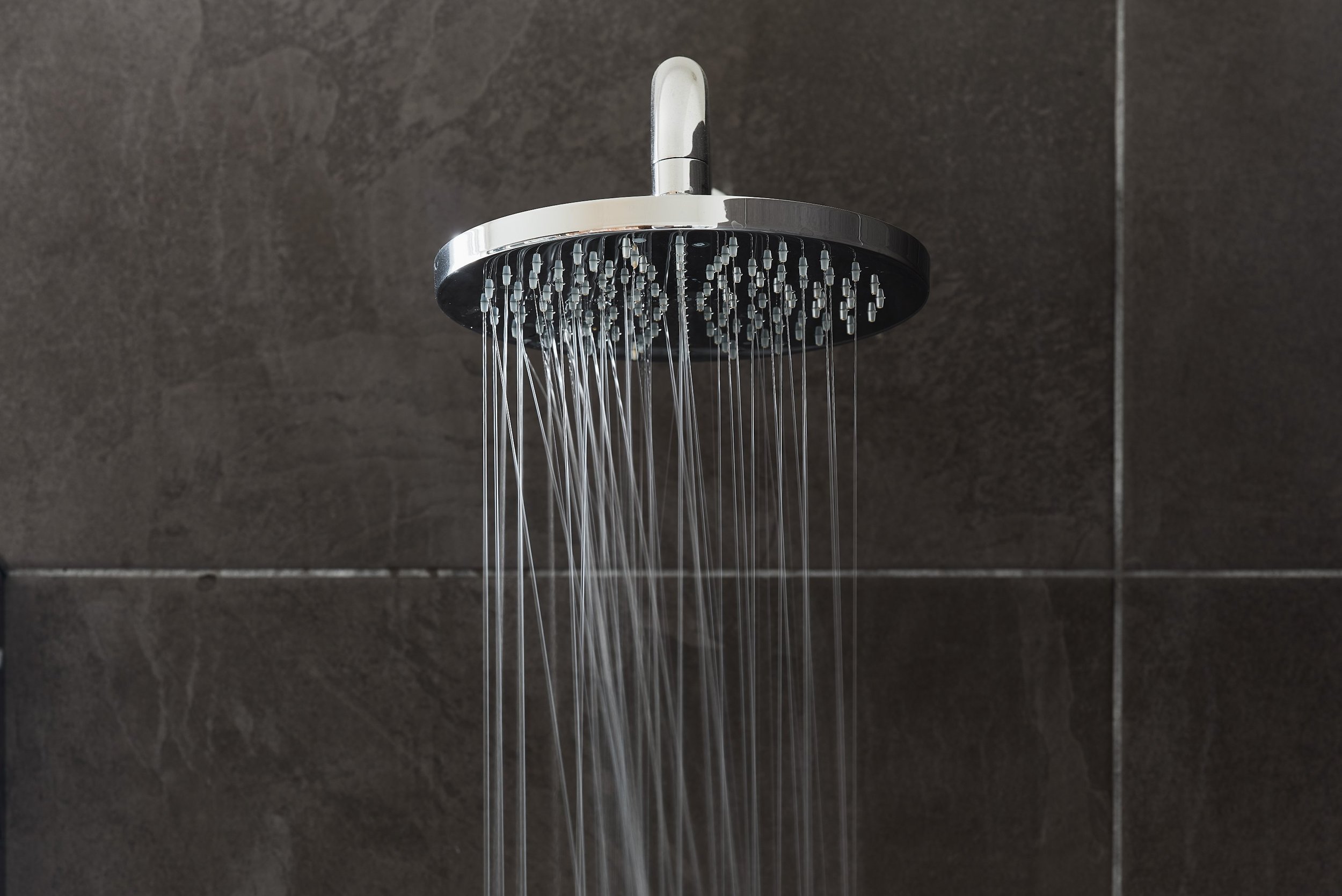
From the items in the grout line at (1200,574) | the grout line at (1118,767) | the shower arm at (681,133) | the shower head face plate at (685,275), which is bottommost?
the grout line at (1118,767)

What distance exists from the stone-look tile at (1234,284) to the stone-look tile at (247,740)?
59 centimetres

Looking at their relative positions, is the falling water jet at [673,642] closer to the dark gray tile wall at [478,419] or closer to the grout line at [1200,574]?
the dark gray tile wall at [478,419]

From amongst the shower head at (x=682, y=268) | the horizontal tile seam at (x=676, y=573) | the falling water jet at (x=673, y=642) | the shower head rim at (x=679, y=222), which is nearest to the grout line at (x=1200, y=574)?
the horizontal tile seam at (x=676, y=573)

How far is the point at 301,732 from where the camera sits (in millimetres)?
865

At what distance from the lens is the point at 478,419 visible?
87 centimetres

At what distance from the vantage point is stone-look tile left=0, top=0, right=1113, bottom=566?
0.87 m

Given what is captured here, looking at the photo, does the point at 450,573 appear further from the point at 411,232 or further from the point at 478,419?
the point at 411,232

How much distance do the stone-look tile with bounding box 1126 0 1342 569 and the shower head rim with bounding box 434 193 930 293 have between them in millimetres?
472

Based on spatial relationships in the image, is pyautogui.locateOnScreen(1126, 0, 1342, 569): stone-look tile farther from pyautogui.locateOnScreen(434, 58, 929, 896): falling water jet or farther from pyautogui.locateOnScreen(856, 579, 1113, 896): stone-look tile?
pyautogui.locateOnScreen(434, 58, 929, 896): falling water jet

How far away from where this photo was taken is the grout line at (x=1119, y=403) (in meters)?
0.85

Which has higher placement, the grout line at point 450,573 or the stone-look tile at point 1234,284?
the stone-look tile at point 1234,284

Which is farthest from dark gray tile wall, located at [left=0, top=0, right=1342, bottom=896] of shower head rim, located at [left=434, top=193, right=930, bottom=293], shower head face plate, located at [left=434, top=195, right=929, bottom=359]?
shower head rim, located at [left=434, top=193, right=930, bottom=293]

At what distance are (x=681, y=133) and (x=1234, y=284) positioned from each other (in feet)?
1.82

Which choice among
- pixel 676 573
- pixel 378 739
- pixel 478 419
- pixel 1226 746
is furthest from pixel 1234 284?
pixel 378 739
